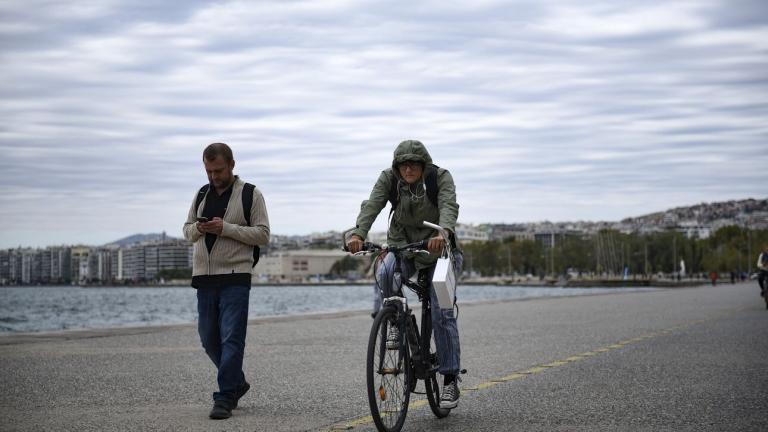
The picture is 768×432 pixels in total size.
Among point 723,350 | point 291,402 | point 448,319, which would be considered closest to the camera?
point 448,319

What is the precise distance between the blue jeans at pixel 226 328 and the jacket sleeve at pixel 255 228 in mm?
364

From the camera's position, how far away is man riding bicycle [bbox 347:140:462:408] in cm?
749

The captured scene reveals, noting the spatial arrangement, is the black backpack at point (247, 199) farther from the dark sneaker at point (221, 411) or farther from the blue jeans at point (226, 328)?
the dark sneaker at point (221, 411)

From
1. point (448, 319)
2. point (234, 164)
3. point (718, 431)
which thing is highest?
point (234, 164)

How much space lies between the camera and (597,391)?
30.9ft

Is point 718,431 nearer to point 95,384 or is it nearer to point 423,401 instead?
point 423,401

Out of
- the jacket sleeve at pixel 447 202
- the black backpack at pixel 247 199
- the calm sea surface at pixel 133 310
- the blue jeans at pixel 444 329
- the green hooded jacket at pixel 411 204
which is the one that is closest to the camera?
the jacket sleeve at pixel 447 202

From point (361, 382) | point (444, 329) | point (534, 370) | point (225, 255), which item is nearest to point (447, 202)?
point (444, 329)

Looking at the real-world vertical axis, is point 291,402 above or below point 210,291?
below

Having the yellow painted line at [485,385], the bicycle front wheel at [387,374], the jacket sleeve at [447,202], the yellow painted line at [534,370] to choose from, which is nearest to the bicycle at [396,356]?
the bicycle front wheel at [387,374]

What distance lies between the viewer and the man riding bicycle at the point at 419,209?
7.49 m

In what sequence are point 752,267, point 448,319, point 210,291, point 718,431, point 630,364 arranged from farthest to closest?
1. point 752,267
2. point 630,364
3. point 210,291
4. point 448,319
5. point 718,431

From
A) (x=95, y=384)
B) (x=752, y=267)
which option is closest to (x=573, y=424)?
(x=95, y=384)

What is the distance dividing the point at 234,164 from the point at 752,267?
16400 centimetres
